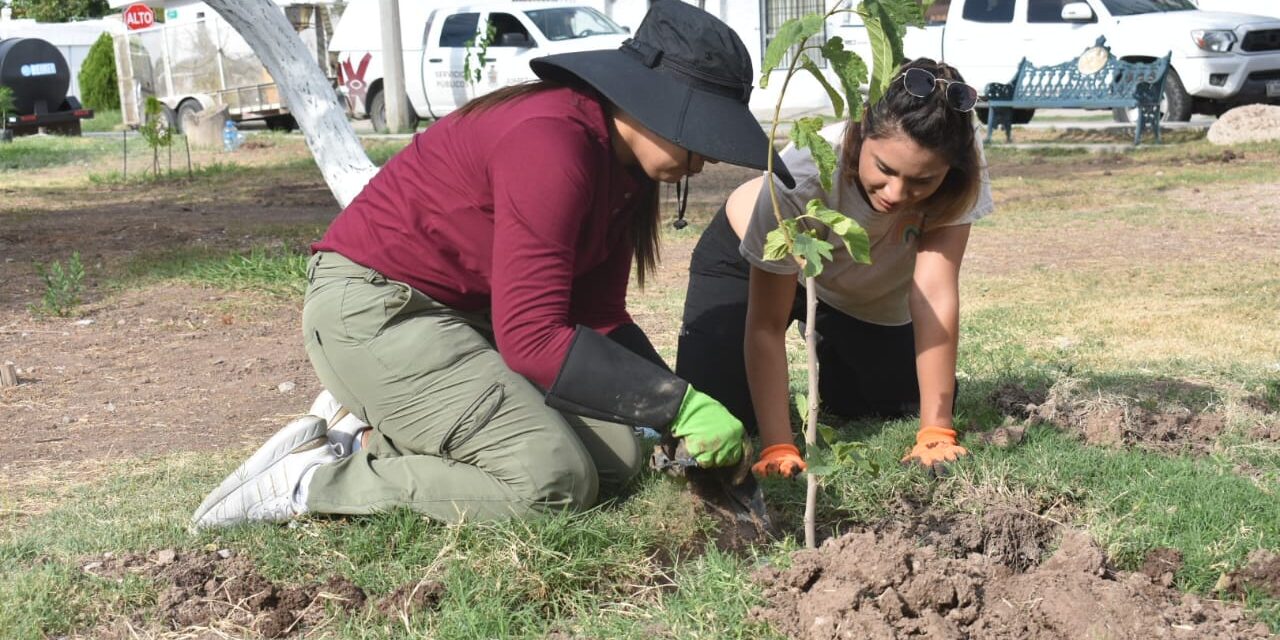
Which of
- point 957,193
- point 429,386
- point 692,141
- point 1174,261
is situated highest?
point 692,141

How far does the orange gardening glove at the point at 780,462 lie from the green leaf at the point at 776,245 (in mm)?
868

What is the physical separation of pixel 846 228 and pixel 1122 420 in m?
1.52

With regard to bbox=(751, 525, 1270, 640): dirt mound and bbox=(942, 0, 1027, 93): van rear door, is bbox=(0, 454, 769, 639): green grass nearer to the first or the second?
bbox=(751, 525, 1270, 640): dirt mound

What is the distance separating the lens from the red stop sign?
20544 millimetres

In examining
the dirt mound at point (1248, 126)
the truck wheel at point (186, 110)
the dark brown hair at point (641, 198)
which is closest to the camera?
the dark brown hair at point (641, 198)

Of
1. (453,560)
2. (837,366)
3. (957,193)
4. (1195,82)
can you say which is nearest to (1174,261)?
(837,366)

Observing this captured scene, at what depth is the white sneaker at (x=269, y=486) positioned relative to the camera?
3.02 metres

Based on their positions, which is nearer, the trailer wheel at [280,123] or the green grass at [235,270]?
the green grass at [235,270]

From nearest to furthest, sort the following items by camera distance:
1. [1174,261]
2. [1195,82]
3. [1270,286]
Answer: [1270,286] → [1174,261] → [1195,82]

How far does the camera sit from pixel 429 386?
3094 mm

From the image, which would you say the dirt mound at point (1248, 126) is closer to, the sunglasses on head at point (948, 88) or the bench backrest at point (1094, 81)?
the bench backrest at point (1094, 81)

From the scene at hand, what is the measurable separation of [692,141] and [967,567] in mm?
Result: 1028

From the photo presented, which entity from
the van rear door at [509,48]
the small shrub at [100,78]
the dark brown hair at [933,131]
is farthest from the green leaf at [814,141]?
the small shrub at [100,78]

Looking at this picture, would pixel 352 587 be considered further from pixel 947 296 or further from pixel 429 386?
pixel 947 296
